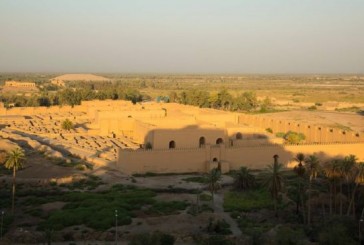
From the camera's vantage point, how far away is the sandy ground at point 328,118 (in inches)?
2176

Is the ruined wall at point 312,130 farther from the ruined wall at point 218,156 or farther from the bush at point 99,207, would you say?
the bush at point 99,207

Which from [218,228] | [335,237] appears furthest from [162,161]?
[335,237]

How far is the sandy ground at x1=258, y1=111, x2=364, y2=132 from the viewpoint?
2176 inches

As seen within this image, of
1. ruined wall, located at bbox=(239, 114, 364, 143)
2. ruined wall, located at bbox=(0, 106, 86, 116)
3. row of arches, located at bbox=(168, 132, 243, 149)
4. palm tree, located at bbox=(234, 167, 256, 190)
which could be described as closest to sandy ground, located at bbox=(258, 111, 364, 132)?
ruined wall, located at bbox=(239, 114, 364, 143)

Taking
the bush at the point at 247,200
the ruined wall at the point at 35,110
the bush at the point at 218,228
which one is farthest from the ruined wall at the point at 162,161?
the ruined wall at the point at 35,110

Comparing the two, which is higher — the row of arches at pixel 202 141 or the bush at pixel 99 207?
the row of arches at pixel 202 141

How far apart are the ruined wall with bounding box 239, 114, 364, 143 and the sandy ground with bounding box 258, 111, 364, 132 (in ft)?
33.4

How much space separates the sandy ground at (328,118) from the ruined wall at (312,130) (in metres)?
10.2

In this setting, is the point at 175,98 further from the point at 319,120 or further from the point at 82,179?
the point at 82,179

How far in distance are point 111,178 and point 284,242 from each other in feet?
45.1

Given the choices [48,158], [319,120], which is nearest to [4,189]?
[48,158]

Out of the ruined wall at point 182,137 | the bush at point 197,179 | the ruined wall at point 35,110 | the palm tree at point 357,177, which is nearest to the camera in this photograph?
the palm tree at point 357,177

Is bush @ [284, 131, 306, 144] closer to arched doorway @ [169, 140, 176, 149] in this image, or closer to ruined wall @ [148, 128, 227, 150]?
ruined wall @ [148, 128, 227, 150]

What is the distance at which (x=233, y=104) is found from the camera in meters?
72.9
